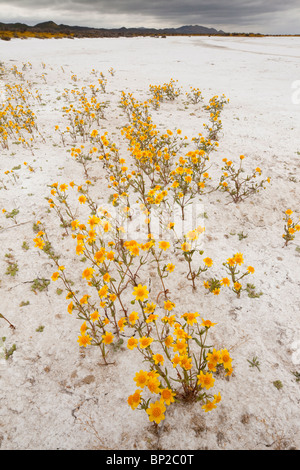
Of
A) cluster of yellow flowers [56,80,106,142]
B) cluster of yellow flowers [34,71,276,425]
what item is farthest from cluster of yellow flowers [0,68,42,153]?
cluster of yellow flowers [34,71,276,425]

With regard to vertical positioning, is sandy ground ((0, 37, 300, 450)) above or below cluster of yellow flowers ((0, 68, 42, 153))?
below

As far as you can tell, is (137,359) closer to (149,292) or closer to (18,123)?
(149,292)

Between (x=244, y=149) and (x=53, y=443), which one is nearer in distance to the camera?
(x=53, y=443)

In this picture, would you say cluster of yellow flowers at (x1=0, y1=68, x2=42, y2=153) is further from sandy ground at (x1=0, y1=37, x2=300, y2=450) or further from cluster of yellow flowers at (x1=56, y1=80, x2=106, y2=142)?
cluster of yellow flowers at (x1=56, y1=80, x2=106, y2=142)

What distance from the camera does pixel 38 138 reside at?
885 cm

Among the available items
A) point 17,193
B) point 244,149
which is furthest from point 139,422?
point 244,149

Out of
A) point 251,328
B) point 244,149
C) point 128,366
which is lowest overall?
point 128,366

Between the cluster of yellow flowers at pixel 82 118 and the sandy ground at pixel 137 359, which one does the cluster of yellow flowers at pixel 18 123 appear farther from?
the cluster of yellow flowers at pixel 82 118

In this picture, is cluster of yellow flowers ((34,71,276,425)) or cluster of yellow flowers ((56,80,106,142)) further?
cluster of yellow flowers ((56,80,106,142))

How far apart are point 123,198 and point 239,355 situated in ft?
13.6

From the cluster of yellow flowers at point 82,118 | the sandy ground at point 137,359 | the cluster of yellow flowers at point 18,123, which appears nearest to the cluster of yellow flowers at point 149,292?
the sandy ground at point 137,359

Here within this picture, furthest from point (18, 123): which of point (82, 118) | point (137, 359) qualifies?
point (137, 359)

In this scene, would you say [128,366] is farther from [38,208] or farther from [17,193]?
[17,193]
